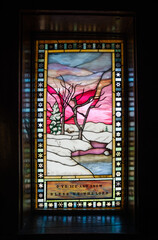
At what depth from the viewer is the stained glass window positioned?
1.73 m

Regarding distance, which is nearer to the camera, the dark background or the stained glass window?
the dark background

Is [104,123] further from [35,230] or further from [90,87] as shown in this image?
[35,230]

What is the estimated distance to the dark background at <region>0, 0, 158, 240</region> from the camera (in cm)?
145

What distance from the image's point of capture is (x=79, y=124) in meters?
1.74

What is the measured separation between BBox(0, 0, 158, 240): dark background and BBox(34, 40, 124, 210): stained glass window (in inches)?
11.2
